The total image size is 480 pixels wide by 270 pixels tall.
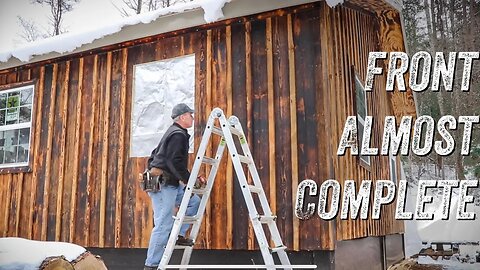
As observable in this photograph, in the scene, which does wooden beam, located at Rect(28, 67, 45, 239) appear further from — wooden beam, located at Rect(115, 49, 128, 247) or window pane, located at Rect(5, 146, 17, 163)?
wooden beam, located at Rect(115, 49, 128, 247)

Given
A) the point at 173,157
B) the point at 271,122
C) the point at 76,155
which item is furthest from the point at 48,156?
the point at 271,122

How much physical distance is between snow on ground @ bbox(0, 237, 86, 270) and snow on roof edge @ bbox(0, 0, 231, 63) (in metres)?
2.30

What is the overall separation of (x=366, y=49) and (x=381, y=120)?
116 centimetres

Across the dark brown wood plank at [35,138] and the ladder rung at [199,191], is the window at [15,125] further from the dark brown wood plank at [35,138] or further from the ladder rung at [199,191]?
the ladder rung at [199,191]

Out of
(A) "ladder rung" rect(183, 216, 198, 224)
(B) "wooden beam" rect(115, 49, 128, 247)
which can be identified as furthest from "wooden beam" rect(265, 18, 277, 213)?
(B) "wooden beam" rect(115, 49, 128, 247)

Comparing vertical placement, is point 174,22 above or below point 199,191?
above

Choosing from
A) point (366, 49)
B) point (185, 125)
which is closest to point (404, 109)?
point (366, 49)

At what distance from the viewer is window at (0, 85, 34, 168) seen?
4625 mm

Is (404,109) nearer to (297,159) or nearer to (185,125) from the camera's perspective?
(297,159)

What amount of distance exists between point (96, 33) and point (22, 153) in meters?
1.63

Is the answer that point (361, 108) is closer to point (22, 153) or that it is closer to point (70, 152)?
point (70, 152)

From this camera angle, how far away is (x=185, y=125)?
10.6 feet

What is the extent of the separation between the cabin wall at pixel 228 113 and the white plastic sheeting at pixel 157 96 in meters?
0.07

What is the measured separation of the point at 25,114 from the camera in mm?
4645
